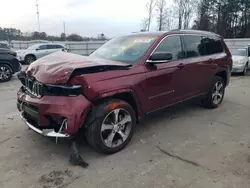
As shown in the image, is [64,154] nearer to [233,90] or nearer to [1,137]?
[1,137]

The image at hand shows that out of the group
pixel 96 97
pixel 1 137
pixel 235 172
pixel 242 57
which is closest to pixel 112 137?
pixel 96 97

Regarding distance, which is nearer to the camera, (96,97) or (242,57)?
(96,97)

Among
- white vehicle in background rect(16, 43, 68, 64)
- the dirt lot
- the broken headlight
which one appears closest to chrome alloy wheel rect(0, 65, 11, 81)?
the dirt lot

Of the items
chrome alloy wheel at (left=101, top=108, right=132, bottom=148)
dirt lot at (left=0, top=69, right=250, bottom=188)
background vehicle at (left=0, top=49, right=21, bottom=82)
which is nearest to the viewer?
dirt lot at (left=0, top=69, right=250, bottom=188)

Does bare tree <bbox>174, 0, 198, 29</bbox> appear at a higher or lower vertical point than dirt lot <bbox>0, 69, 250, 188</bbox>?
higher

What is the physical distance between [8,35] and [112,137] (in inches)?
1359

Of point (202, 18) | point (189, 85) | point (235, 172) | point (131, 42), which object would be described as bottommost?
point (235, 172)

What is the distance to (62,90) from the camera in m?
3.17

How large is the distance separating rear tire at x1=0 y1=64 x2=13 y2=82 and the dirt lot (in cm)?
583

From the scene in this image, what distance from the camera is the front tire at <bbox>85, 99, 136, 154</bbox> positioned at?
10.8ft

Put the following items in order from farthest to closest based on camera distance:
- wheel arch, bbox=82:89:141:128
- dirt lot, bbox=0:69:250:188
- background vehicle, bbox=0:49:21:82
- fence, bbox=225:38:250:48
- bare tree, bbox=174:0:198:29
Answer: bare tree, bbox=174:0:198:29
fence, bbox=225:38:250:48
background vehicle, bbox=0:49:21:82
wheel arch, bbox=82:89:141:128
dirt lot, bbox=0:69:250:188

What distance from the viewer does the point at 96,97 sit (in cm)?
325

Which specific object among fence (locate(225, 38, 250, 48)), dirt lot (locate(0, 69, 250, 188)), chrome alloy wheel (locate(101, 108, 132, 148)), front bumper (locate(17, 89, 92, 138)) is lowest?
dirt lot (locate(0, 69, 250, 188))

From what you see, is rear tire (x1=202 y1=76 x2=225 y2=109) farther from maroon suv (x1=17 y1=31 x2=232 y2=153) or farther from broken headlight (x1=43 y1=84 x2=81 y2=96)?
broken headlight (x1=43 y1=84 x2=81 y2=96)
